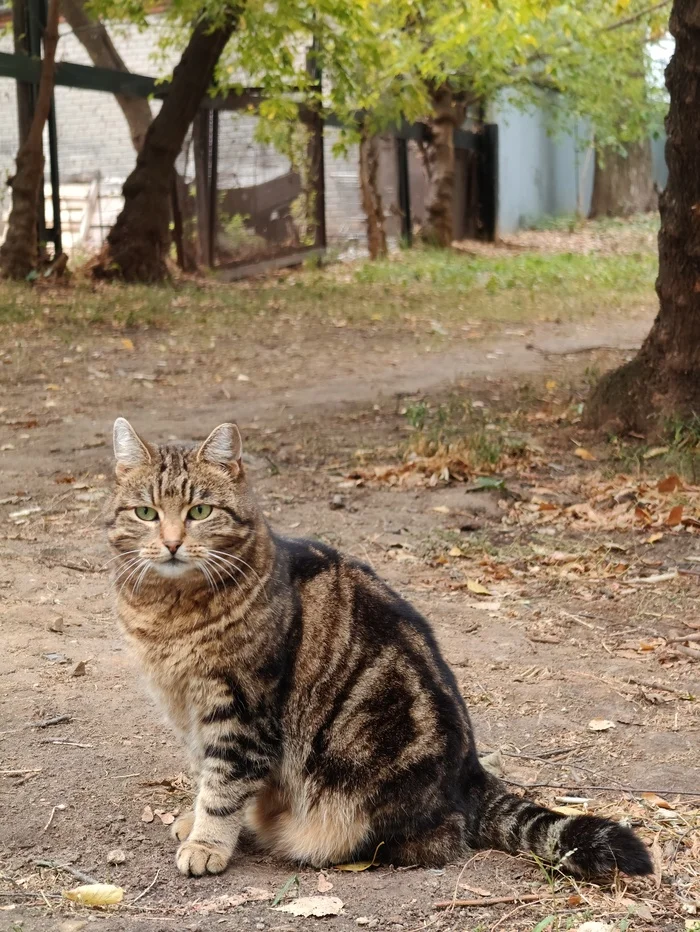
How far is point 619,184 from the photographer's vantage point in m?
29.2

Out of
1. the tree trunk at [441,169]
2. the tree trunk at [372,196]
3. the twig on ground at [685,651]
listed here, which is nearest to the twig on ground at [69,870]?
the twig on ground at [685,651]

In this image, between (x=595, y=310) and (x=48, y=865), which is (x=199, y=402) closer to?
(x=48, y=865)

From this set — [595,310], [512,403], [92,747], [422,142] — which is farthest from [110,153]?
[92,747]

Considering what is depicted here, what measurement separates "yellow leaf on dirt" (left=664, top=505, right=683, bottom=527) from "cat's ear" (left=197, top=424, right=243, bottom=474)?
136 inches

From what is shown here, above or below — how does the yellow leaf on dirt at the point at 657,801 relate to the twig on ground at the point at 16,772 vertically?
below

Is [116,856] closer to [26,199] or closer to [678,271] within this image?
[678,271]

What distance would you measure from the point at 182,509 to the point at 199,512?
0.18 feet

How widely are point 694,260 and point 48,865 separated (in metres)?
5.74

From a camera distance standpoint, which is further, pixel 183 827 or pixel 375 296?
pixel 375 296

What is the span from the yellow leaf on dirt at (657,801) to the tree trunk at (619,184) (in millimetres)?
27072

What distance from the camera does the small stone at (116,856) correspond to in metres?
3.25

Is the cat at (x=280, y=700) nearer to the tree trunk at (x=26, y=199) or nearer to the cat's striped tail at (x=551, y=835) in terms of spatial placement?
the cat's striped tail at (x=551, y=835)

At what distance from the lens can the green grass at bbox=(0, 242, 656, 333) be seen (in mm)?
11867

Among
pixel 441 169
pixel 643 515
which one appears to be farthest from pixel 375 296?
pixel 643 515
